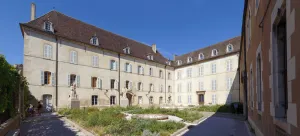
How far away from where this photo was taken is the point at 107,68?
73.7ft

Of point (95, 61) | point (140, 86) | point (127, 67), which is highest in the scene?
point (95, 61)

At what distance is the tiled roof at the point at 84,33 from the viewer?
18.8m

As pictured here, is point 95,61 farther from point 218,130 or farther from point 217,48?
point 217,48

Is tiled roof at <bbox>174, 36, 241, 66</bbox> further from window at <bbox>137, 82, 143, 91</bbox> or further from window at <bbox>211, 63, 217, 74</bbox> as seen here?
window at <bbox>137, 82, 143, 91</bbox>

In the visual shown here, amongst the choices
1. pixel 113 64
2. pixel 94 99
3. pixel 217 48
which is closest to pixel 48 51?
pixel 94 99

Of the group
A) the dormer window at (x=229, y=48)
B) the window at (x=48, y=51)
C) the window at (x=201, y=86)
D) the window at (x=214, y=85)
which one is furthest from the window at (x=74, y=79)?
the dormer window at (x=229, y=48)

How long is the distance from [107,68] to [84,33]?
5.15 m

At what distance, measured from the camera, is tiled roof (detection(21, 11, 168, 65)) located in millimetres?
18809

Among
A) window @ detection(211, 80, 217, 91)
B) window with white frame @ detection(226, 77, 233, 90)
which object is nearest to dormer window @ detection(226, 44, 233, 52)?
window with white frame @ detection(226, 77, 233, 90)

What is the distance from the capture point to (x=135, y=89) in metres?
25.4

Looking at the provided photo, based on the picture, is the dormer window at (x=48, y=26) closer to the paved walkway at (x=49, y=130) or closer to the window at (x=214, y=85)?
the paved walkway at (x=49, y=130)

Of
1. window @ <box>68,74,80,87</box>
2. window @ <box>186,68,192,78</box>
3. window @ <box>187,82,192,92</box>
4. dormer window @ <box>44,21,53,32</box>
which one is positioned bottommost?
window @ <box>187,82,192,92</box>

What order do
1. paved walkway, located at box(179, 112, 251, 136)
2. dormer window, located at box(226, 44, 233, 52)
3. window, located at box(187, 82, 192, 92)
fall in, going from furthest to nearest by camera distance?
window, located at box(187, 82, 192, 92), dormer window, located at box(226, 44, 233, 52), paved walkway, located at box(179, 112, 251, 136)

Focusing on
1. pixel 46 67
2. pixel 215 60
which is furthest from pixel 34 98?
pixel 215 60
